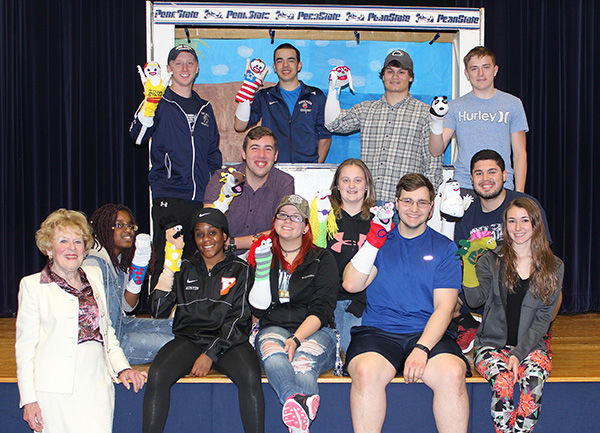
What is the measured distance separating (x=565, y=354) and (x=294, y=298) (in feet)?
5.30

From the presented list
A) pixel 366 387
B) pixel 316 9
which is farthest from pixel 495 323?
pixel 316 9

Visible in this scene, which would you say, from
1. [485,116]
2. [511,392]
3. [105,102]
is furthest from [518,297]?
[105,102]

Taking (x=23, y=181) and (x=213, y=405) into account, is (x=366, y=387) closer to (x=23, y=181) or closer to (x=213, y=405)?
(x=213, y=405)

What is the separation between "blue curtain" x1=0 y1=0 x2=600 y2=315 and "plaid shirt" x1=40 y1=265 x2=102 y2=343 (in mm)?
2525

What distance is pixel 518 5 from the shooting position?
5.05 meters

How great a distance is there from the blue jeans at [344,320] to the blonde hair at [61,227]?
1.35 meters

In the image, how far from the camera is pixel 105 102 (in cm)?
496

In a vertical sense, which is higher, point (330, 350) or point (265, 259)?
point (265, 259)

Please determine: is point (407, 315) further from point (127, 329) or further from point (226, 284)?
point (127, 329)

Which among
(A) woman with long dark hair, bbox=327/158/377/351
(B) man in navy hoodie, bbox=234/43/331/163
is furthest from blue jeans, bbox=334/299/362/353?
(B) man in navy hoodie, bbox=234/43/331/163

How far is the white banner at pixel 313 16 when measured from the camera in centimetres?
410

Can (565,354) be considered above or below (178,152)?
below

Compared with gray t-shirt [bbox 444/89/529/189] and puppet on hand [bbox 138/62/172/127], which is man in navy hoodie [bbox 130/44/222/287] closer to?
puppet on hand [bbox 138/62/172/127]

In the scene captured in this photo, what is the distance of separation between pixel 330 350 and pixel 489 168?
4.31ft
